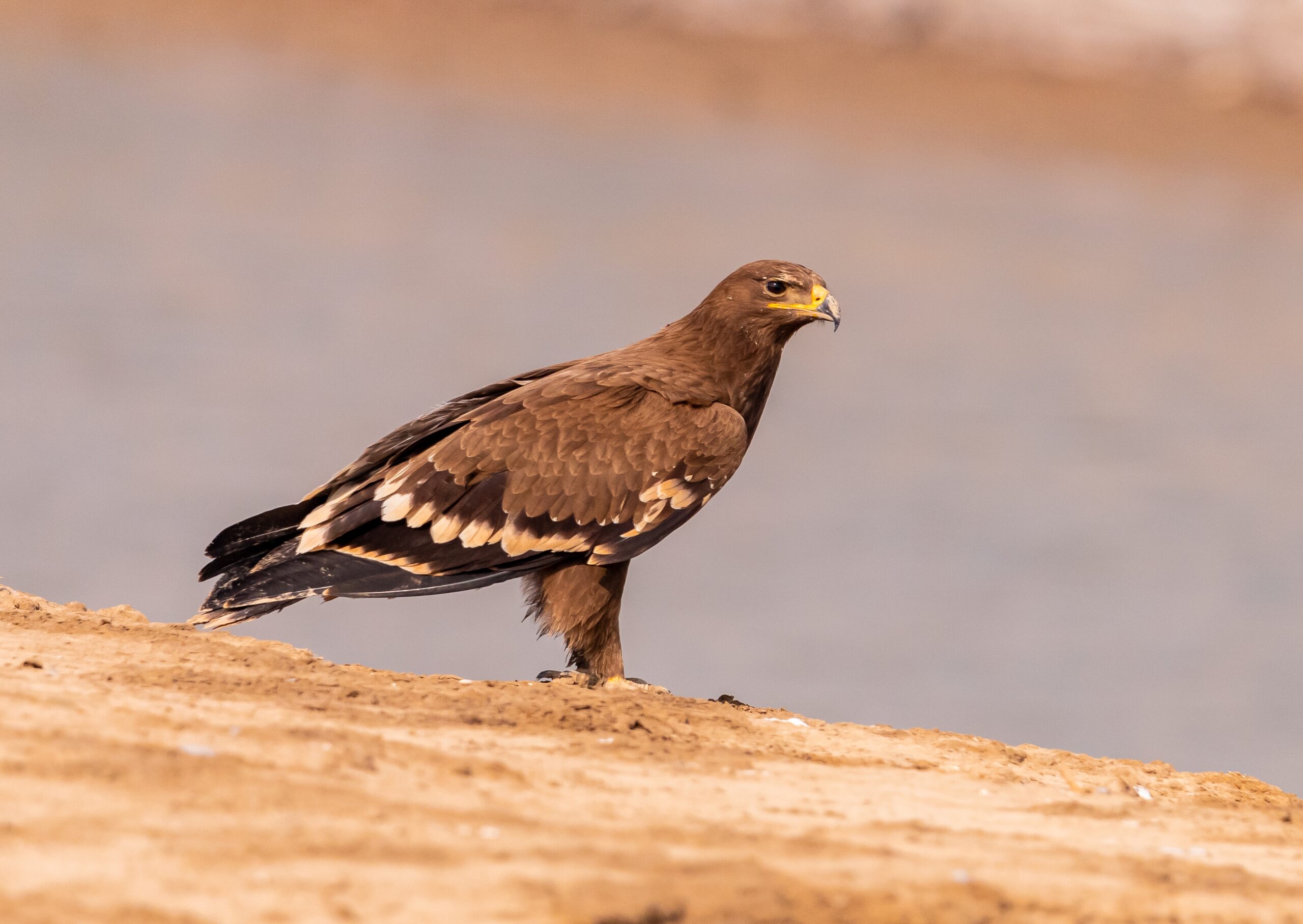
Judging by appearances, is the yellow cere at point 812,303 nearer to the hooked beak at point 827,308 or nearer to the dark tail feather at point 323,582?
the hooked beak at point 827,308

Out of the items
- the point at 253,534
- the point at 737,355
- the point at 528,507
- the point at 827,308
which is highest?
the point at 827,308

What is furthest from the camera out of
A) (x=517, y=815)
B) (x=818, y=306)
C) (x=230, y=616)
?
(x=818, y=306)

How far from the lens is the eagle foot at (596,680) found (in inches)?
237

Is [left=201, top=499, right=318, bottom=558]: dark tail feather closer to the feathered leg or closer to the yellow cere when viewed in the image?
the feathered leg

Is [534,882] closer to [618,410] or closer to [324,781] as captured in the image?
[324,781]

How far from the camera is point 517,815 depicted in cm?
376

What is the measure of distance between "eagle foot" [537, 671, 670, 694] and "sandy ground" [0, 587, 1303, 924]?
0.62m

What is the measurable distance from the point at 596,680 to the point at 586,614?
0.25 meters

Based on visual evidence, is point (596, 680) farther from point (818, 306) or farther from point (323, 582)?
point (818, 306)

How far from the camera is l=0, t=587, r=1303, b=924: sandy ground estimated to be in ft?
10.6

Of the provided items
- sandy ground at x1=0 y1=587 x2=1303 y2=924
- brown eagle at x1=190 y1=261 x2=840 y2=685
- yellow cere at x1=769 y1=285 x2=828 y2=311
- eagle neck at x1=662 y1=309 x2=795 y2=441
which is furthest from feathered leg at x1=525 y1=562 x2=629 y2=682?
yellow cere at x1=769 y1=285 x2=828 y2=311

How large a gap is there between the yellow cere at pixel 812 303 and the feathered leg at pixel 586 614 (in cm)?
128

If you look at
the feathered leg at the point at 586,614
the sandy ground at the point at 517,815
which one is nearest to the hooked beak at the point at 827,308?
the feathered leg at the point at 586,614

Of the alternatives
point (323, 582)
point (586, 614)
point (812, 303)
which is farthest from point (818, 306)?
point (323, 582)
